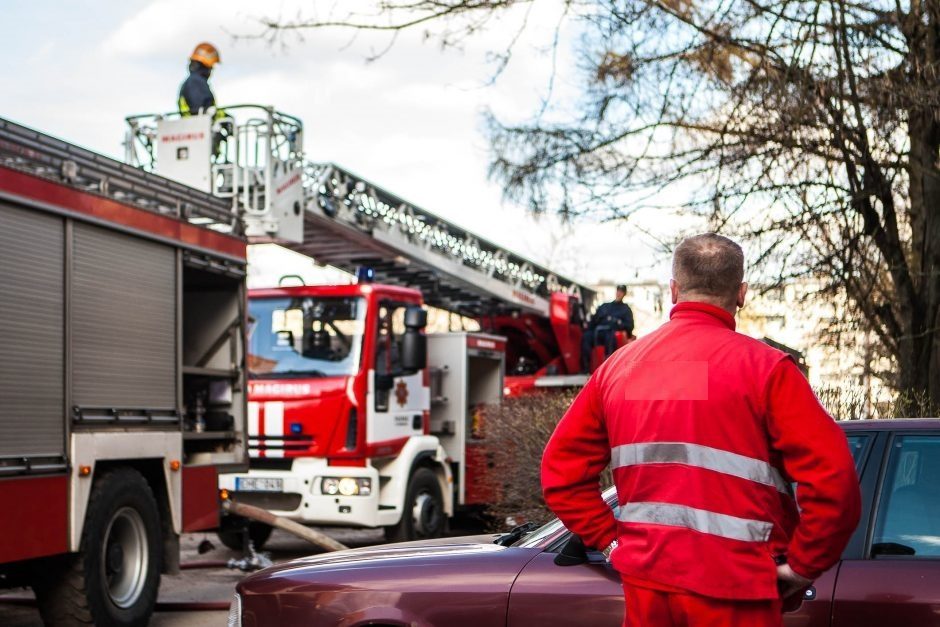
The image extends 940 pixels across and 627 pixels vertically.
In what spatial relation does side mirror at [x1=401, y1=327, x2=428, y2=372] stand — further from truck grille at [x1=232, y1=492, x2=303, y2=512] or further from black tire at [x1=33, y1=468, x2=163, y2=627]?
black tire at [x1=33, y1=468, x2=163, y2=627]

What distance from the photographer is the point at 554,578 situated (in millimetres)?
4254

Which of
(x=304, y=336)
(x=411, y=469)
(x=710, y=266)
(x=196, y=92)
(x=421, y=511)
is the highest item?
(x=196, y=92)

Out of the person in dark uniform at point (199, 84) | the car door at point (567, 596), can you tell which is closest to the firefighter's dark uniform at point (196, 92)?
the person in dark uniform at point (199, 84)

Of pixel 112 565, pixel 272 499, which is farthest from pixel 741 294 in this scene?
pixel 272 499

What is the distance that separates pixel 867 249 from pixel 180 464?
580cm

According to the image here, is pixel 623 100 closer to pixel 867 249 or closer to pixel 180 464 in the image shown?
pixel 867 249

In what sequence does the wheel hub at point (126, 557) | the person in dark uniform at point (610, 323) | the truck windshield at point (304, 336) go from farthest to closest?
the person in dark uniform at point (610, 323)
the truck windshield at point (304, 336)
the wheel hub at point (126, 557)

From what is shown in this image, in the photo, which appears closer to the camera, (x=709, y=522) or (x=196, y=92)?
(x=709, y=522)

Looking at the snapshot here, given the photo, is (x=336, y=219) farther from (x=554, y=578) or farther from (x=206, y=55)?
(x=554, y=578)

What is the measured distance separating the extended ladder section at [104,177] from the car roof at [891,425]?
15.2 feet

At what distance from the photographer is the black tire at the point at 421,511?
11.8 metres

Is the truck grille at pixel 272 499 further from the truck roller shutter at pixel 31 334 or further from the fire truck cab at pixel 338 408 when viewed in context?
the truck roller shutter at pixel 31 334

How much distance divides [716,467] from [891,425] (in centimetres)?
138

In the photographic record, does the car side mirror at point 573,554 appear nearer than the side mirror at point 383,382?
Yes
